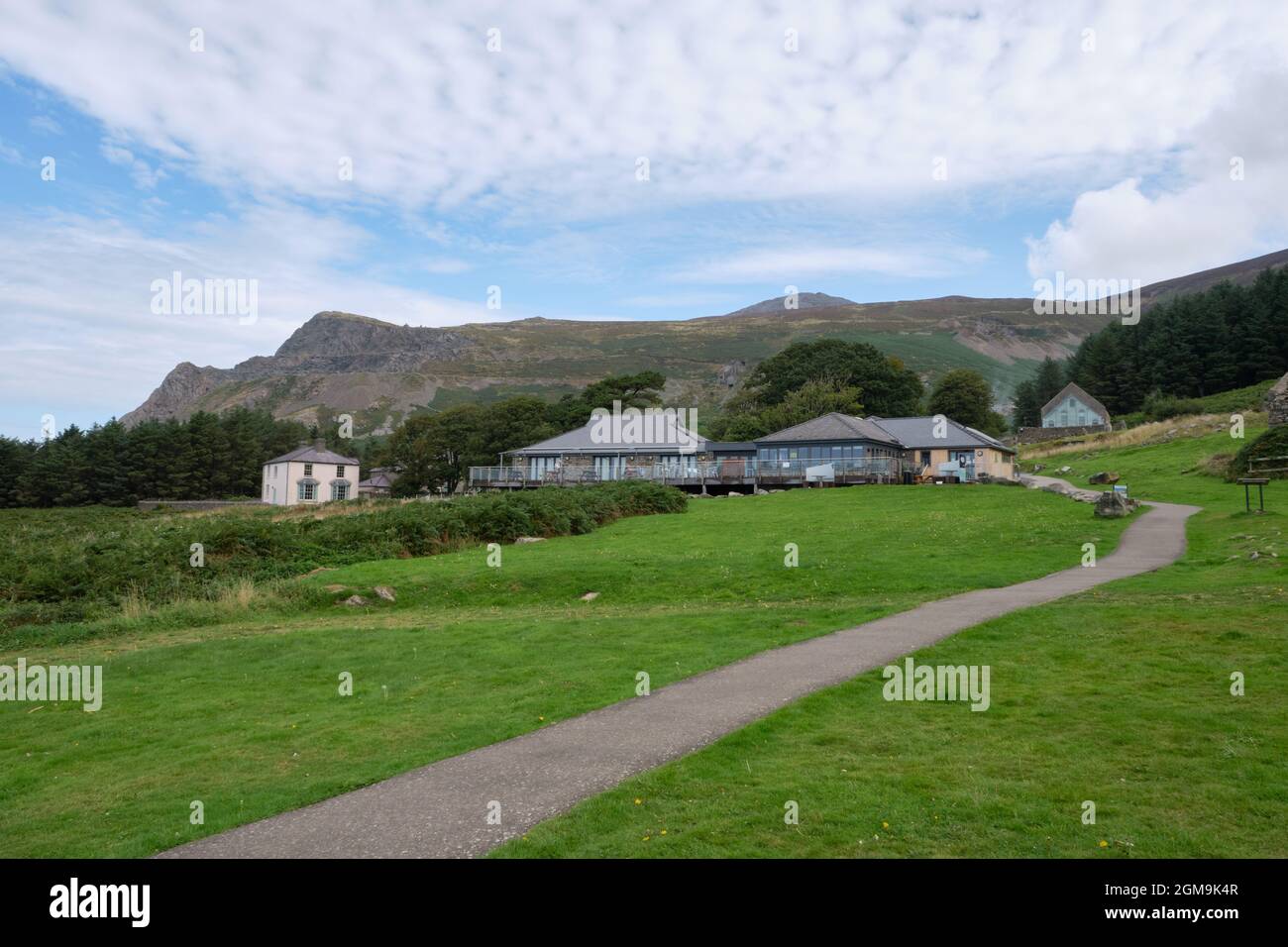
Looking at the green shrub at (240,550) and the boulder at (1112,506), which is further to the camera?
the boulder at (1112,506)

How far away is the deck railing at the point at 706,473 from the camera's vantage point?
6131cm

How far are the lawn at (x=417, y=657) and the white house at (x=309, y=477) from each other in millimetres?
62699

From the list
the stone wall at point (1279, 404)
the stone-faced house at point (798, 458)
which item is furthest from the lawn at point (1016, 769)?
the stone-faced house at point (798, 458)

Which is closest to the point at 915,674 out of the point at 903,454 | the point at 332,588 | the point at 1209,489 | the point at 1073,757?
the point at 1073,757

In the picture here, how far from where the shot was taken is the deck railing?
6131cm

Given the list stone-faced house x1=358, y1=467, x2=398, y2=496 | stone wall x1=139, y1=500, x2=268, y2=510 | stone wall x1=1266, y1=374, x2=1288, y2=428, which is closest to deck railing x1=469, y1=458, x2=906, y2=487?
stone wall x1=1266, y1=374, x2=1288, y2=428

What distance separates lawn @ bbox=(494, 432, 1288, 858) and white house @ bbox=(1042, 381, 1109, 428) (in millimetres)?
92009

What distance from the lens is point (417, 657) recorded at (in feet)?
52.2

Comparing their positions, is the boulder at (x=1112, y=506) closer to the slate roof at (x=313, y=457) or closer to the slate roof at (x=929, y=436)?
the slate roof at (x=929, y=436)

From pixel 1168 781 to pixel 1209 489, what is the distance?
39.3m

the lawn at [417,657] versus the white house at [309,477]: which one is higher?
A: the white house at [309,477]

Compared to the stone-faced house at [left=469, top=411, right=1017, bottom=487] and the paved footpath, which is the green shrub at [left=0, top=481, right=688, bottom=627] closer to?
the paved footpath

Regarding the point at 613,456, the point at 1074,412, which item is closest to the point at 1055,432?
the point at 1074,412

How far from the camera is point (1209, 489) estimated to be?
40219 millimetres
